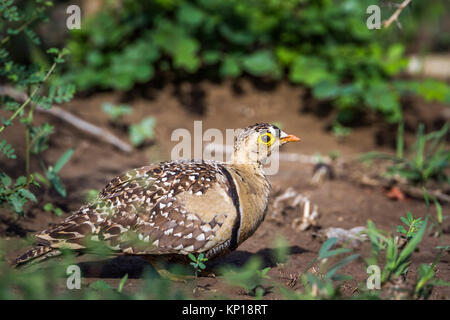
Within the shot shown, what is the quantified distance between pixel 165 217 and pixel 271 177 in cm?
298

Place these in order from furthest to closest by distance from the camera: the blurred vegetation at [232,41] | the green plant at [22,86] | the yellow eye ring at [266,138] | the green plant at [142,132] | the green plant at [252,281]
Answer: the blurred vegetation at [232,41] < the green plant at [142,132] < the yellow eye ring at [266,138] < the green plant at [22,86] < the green plant at [252,281]

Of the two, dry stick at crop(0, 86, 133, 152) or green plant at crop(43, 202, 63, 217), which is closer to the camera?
green plant at crop(43, 202, 63, 217)

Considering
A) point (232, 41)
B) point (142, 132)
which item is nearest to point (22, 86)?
point (142, 132)

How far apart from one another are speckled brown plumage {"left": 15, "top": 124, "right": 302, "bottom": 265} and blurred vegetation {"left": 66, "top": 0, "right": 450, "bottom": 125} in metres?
4.73

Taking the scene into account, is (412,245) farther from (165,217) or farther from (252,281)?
(165,217)

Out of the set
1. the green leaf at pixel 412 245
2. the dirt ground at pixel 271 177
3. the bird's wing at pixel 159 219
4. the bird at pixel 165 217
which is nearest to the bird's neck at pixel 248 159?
the bird at pixel 165 217

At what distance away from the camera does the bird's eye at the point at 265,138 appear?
13.5 feet

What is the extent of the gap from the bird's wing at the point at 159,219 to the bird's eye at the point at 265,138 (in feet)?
1.81

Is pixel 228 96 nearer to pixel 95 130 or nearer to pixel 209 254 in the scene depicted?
pixel 95 130

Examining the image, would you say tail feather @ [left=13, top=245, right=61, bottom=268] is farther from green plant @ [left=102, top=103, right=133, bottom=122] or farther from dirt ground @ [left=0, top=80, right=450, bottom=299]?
green plant @ [left=102, top=103, right=133, bottom=122]

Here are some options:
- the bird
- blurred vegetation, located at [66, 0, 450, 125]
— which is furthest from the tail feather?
blurred vegetation, located at [66, 0, 450, 125]

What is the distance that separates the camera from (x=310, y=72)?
8164 millimetres

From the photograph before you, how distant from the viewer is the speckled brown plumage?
11.6 ft

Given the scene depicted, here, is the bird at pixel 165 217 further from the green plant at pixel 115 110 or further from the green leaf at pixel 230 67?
the green leaf at pixel 230 67
